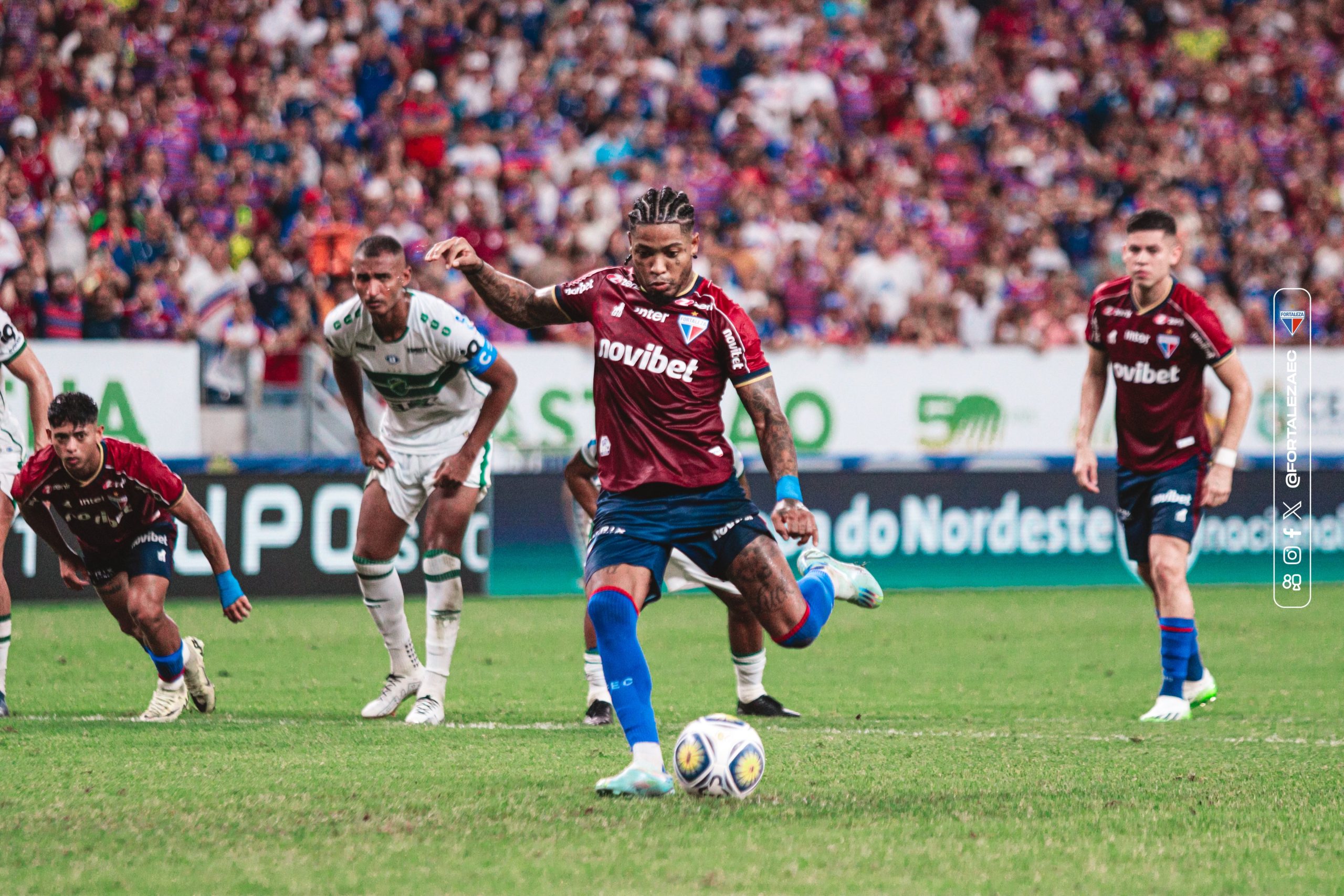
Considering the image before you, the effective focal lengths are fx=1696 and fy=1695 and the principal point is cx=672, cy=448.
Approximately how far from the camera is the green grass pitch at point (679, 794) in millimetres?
4633

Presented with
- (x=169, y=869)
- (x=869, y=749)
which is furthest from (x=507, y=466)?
(x=169, y=869)

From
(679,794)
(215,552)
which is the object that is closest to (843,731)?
(679,794)

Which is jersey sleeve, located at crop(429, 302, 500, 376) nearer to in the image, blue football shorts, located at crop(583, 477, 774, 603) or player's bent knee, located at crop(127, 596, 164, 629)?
player's bent knee, located at crop(127, 596, 164, 629)

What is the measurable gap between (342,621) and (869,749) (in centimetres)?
700

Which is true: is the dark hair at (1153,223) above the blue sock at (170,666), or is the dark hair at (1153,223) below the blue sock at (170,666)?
above

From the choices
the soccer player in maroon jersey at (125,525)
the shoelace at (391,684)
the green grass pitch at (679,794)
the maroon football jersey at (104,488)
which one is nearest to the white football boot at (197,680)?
the soccer player in maroon jersey at (125,525)

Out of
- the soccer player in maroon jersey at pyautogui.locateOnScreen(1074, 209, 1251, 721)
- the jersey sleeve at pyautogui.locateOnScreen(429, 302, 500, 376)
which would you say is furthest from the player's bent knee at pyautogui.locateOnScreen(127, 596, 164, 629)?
the soccer player in maroon jersey at pyautogui.locateOnScreen(1074, 209, 1251, 721)

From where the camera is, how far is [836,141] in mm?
21781

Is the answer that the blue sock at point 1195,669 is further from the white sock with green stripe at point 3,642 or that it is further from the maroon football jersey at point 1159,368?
the white sock with green stripe at point 3,642

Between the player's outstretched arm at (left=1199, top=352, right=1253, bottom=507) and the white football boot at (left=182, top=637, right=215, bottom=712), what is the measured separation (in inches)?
198

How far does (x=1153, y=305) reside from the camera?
28.4ft

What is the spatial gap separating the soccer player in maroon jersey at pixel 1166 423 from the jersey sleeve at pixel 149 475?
14.8 ft

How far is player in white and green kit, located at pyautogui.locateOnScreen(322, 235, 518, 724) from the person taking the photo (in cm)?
833

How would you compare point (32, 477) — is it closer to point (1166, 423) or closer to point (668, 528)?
point (668, 528)
